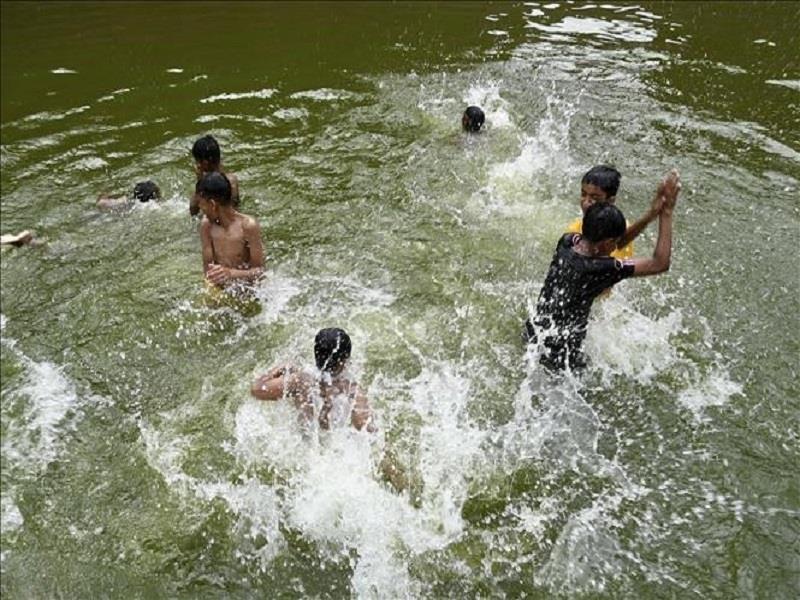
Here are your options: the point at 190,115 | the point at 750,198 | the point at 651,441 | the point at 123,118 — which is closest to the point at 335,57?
the point at 190,115

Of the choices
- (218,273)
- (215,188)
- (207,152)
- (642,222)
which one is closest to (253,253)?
(218,273)

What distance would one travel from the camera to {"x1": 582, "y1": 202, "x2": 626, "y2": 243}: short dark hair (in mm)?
4191

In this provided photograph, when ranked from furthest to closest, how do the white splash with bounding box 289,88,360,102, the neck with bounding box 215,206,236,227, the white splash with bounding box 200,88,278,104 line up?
1. the white splash with bounding box 200,88,278,104
2. the white splash with bounding box 289,88,360,102
3. the neck with bounding box 215,206,236,227

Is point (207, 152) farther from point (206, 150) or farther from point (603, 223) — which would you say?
point (603, 223)

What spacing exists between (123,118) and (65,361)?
16.4 ft

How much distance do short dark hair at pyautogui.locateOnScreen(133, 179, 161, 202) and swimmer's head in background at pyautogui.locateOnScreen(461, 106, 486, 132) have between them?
12.3 ft

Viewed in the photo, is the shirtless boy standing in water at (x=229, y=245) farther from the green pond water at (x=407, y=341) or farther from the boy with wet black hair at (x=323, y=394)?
the boy with wet black hair at (x=323, y=394)

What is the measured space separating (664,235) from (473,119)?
4.55 meters

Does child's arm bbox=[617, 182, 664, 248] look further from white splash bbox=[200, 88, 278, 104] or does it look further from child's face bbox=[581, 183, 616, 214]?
white splash bbox=[200, 88, 278, 104]

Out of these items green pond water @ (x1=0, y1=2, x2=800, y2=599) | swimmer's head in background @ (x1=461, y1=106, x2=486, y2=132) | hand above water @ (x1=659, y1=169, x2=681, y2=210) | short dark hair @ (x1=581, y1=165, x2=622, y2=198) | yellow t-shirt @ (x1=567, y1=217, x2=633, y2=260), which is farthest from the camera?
swimmer's head in background @ (x1=461, y1=106, x2=486, y2=132)

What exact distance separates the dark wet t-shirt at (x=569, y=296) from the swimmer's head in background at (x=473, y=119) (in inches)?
148

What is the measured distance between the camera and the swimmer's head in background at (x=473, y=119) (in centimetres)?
822

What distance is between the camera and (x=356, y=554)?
4121 mm

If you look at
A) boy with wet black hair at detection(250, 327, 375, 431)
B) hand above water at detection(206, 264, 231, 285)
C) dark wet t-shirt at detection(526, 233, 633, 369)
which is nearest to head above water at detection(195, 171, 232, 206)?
hand above water at detection(206, 264, 231, 285)
